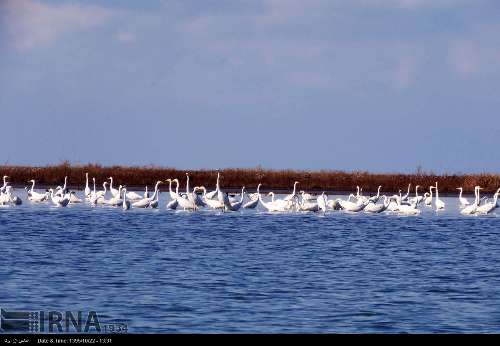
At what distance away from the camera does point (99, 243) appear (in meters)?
25.2

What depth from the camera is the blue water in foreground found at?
45.5ft

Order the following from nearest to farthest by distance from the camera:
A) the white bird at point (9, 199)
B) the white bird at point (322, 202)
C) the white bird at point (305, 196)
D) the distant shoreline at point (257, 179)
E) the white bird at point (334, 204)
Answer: the white bird at point (322, 202), the white bird at point (9, 199), the white bird at point (334, 204), the white bird at point (305, 196), the distant shoreline at point (257, 179)

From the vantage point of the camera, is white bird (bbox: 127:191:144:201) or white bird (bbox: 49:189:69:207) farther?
white bird (bbox: 127:191:144:201)

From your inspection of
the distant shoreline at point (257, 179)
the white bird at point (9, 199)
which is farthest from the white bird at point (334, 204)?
the distant shoreline at point (257, 179)

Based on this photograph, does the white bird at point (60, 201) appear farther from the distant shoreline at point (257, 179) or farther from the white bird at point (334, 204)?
the distant shoreline at point (257, 179)

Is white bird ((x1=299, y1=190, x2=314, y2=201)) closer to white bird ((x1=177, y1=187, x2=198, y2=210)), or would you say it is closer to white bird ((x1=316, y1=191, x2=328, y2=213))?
white bird ((x1=316, y1=191, x2=328, y2=213))

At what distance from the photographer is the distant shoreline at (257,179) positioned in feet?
183

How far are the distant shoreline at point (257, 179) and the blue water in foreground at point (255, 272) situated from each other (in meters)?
20.8

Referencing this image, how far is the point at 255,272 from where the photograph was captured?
19656 mm

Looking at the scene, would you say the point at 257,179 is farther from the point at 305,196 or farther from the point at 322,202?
the point at 322,202

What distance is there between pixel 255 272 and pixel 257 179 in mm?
38188

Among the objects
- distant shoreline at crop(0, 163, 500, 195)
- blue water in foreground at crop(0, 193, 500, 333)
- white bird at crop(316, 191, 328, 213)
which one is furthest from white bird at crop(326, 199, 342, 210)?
distant shoreline at crop(0, 163, 500, 195)

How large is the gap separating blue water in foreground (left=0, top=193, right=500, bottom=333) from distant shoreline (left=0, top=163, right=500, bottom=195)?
2076 centimetres

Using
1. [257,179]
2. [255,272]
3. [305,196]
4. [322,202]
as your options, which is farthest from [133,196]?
[255,272]
